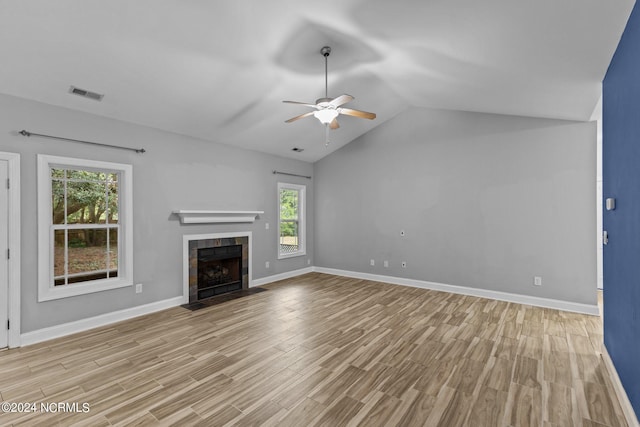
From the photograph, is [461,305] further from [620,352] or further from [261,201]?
[261,201]

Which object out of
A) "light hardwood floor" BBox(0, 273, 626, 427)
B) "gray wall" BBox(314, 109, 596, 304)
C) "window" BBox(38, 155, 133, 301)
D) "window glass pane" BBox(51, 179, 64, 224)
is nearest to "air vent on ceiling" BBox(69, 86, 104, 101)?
"window" BBox(38, 155, 133, 301)

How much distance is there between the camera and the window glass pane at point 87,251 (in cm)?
378

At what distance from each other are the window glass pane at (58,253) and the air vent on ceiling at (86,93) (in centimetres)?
163

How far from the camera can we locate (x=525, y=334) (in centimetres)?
360

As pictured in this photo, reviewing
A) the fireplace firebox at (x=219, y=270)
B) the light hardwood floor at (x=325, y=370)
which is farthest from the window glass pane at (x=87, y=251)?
the fireplace firebox at (x=219, y=270)

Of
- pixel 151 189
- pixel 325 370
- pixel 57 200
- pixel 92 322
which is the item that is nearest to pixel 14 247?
pixel 57 200

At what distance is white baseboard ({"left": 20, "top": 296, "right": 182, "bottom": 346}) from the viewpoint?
336cm

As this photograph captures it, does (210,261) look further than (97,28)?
Yes

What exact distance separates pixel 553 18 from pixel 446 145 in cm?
329

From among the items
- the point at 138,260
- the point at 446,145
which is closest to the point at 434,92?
the point at 446,145

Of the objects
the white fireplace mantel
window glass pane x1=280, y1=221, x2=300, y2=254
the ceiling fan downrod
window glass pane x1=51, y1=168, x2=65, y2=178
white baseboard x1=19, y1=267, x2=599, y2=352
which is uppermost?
the ceiling fan downrod

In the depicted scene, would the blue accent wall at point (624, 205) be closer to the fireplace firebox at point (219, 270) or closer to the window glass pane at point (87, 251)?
the fireplace firebox at point (219, 270)

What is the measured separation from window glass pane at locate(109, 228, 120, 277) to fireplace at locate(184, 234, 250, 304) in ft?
3.06

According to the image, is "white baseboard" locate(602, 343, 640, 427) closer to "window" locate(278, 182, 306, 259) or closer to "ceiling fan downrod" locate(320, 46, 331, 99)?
"ceiling fan downrod" locate(320, 46, 331, 99)
